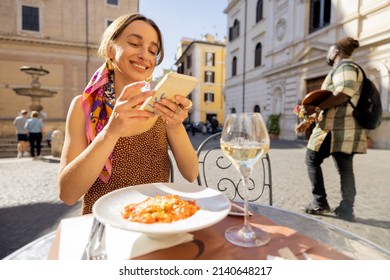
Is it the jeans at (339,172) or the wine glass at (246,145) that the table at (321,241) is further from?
the jeans at (339,172)

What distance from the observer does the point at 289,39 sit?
48.0ft

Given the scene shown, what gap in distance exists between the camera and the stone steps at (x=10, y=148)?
9730mm

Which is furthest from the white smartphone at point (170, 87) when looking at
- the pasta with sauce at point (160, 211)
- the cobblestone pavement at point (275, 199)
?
the cobblestone pavement at point (275, 199)

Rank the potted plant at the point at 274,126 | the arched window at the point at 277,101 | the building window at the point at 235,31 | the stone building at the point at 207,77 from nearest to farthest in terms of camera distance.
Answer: the potted plant at the point at 274,126, the arched window at the point at 277,101, the building window at the point at 235,31, the stone building at the point at 207,77

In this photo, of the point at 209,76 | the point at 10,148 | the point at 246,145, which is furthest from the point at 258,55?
the point at 246,145

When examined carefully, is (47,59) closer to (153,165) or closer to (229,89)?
(229,89)

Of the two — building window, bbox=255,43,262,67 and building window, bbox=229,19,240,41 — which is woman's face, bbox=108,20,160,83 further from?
building window, bbox=229,19,240,41

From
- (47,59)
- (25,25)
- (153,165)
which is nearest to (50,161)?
(153,165)

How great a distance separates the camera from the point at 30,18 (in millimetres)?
18656

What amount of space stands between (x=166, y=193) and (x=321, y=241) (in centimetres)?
62

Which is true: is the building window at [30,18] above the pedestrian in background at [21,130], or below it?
above

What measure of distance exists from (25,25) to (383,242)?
2324cm

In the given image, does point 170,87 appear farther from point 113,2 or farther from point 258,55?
point 113,2

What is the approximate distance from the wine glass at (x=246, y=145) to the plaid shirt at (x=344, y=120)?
2.26 meters
